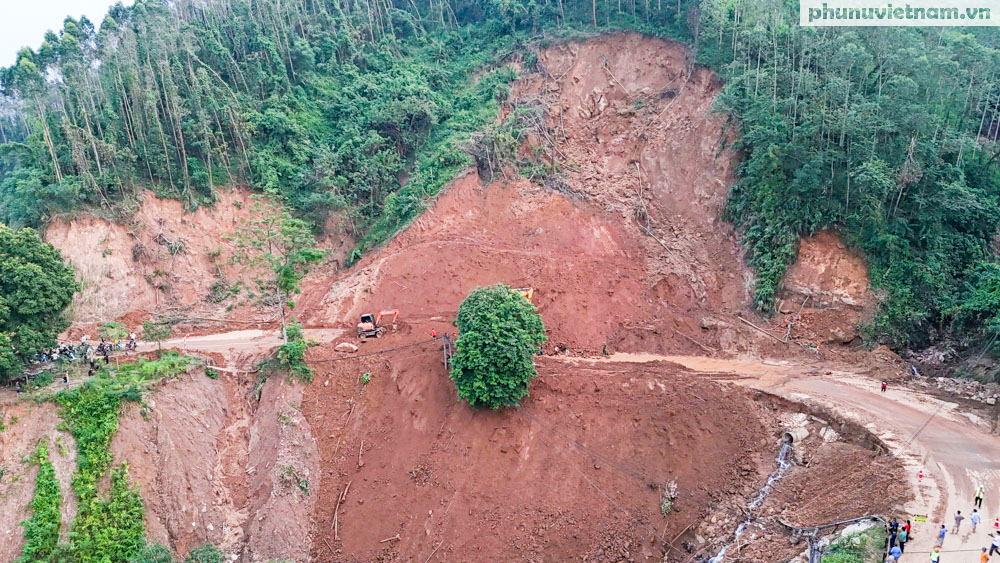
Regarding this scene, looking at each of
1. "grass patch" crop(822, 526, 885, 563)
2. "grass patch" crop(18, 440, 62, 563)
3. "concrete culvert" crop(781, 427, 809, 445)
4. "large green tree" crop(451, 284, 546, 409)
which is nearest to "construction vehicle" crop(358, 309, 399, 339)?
"large green tree" crop(451, 284, 546, 409)

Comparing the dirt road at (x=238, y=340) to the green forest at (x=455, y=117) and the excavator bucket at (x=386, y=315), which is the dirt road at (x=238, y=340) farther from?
the green forest at (x=455, y=117)

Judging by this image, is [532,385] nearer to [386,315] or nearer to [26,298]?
[386,315]

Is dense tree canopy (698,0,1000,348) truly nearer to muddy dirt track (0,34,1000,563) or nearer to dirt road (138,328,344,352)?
muddy dirt track (0,34,1000,563)

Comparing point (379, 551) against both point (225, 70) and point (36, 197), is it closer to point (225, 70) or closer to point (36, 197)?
point (36, 197)

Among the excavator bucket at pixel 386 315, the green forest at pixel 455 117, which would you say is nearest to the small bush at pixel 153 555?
the excavator bucket at pixel 386 315

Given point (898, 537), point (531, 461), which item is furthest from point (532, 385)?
point (898, 537)

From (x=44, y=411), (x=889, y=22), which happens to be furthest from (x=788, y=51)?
(x=44, y=411)
